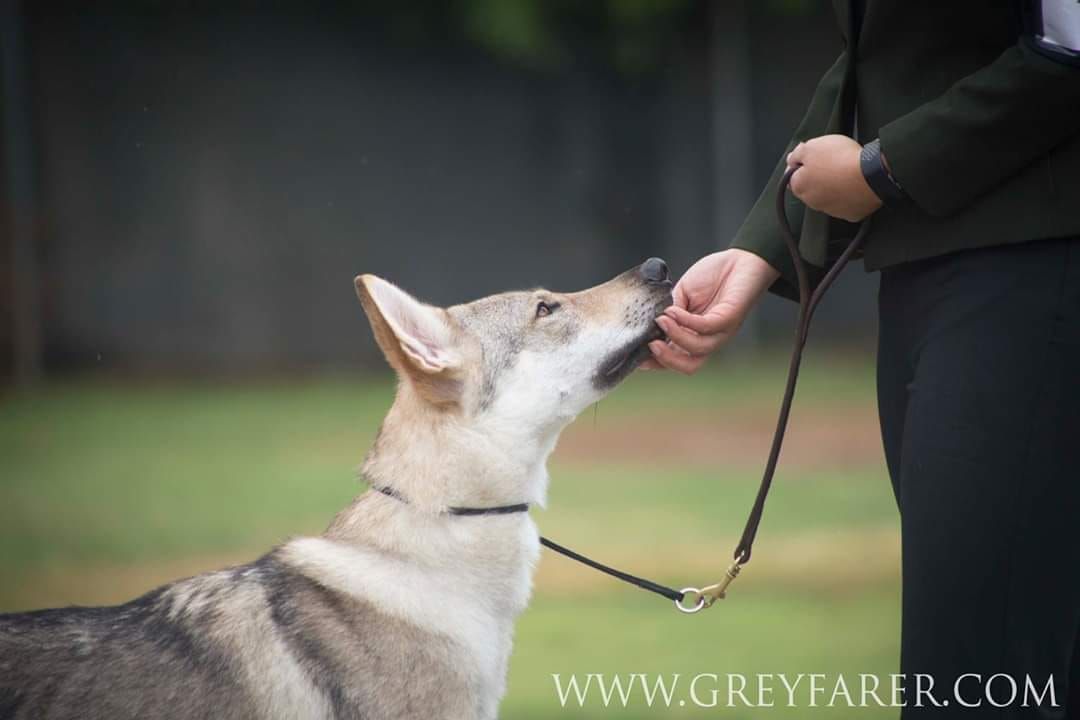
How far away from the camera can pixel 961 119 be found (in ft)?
7.89

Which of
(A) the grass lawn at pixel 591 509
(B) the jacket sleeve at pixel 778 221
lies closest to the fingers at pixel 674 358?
(B) the jacket sleeve at pixel 778 221

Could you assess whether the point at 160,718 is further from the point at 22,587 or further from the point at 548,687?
the point at 22,587

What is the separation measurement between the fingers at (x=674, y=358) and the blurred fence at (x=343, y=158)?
46.4ft

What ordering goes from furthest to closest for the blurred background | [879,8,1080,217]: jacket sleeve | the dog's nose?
1. the blurred background
2. the dog's nose
3. [879,8,1080,217]: jacket sleeve

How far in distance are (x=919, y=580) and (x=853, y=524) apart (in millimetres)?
6830

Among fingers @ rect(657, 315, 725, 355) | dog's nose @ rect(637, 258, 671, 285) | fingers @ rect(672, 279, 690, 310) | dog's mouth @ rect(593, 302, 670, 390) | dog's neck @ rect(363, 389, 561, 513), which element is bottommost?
dog's neck @ rect(363, 389, 561, 513)

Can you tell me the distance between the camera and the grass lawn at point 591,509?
6.46 m

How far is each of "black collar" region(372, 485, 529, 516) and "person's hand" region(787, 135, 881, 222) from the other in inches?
43.9

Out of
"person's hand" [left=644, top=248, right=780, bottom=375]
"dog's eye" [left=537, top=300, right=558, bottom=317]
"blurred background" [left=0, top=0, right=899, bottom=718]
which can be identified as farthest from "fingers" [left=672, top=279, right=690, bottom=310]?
"blurred background" [left=0, top=0, right=899, bottom=718]

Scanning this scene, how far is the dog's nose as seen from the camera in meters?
3.66

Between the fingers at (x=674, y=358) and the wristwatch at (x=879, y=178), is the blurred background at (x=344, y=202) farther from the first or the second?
the wristwatch at (x=879, y=178)

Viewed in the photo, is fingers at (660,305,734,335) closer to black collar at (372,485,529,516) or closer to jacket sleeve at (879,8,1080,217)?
black collar at (372,485,529,516)

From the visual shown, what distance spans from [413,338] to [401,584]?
662 mm

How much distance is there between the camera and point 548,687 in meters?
5.84
